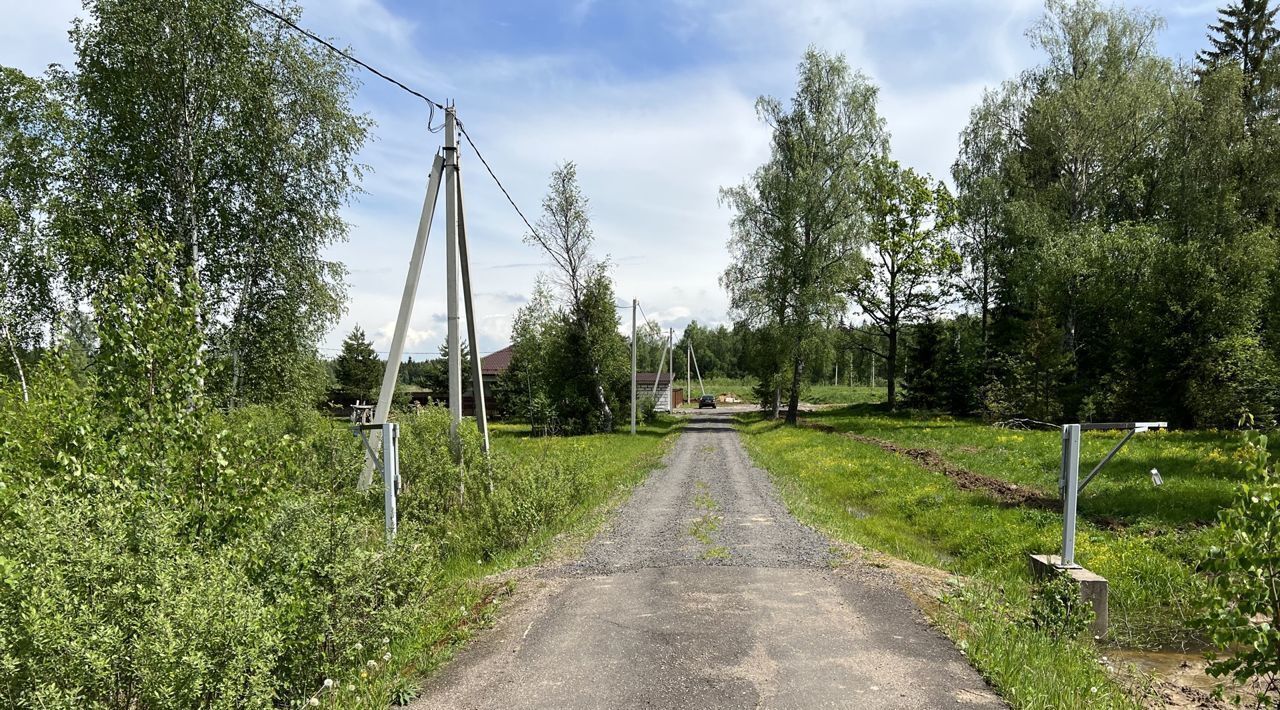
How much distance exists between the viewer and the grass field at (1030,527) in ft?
17.2

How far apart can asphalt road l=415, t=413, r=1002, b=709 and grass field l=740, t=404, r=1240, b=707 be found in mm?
575

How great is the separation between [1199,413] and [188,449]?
93.0 ft

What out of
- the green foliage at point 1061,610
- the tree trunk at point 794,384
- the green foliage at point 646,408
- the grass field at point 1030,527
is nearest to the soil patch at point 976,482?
the grass field at point 1030,527

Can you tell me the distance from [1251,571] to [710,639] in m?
3.53

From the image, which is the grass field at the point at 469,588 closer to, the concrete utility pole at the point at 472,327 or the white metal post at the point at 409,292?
the concrete utility pole at the point at 472,327

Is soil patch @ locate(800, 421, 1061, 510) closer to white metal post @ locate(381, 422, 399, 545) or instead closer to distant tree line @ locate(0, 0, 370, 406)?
white metal post @ locate(381, 422, 399, 545)

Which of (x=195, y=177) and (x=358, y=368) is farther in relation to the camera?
(x=358, y=368)

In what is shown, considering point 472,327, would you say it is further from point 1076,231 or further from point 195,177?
point 1076,231

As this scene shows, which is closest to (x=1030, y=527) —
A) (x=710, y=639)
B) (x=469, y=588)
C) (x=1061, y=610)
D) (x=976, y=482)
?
(x=976, y=482)

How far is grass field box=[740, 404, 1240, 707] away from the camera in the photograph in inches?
207

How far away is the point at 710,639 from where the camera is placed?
18.2 ft

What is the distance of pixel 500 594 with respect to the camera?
6.98 metres

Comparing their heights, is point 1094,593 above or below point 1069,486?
below

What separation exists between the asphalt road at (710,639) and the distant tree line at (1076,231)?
22.0 metres
